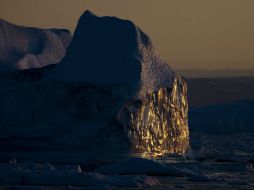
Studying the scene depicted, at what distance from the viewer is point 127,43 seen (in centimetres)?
2011

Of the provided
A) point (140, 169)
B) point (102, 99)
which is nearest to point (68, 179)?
point (140, 169)

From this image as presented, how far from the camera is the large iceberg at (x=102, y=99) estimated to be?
18719 mm

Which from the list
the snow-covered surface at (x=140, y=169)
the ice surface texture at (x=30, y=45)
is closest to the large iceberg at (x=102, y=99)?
the snow-covered surface at (x=140, y=169)

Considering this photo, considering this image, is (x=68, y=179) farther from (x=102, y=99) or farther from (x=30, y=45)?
(x=30, y=45)

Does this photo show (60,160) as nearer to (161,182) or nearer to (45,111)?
(45,111)

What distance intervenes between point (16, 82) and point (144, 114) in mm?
3345

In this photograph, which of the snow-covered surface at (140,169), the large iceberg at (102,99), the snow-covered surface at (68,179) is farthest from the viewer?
the large iceberg at (102,99)

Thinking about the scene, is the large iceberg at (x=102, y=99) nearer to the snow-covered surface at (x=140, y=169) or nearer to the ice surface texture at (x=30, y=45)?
the snow-covered surface at (x=140, y=169)

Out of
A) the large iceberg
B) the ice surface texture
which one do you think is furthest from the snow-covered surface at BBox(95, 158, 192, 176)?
the ice surface texture

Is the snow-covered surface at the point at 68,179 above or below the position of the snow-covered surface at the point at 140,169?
above

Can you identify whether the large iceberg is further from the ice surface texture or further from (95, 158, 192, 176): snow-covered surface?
the ice surface texture

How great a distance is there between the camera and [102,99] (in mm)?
19000

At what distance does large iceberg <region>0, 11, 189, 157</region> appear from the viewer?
18719 millimetres

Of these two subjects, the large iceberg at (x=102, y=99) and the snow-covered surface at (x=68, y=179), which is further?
the large iceberg at (x=102, y=99)
